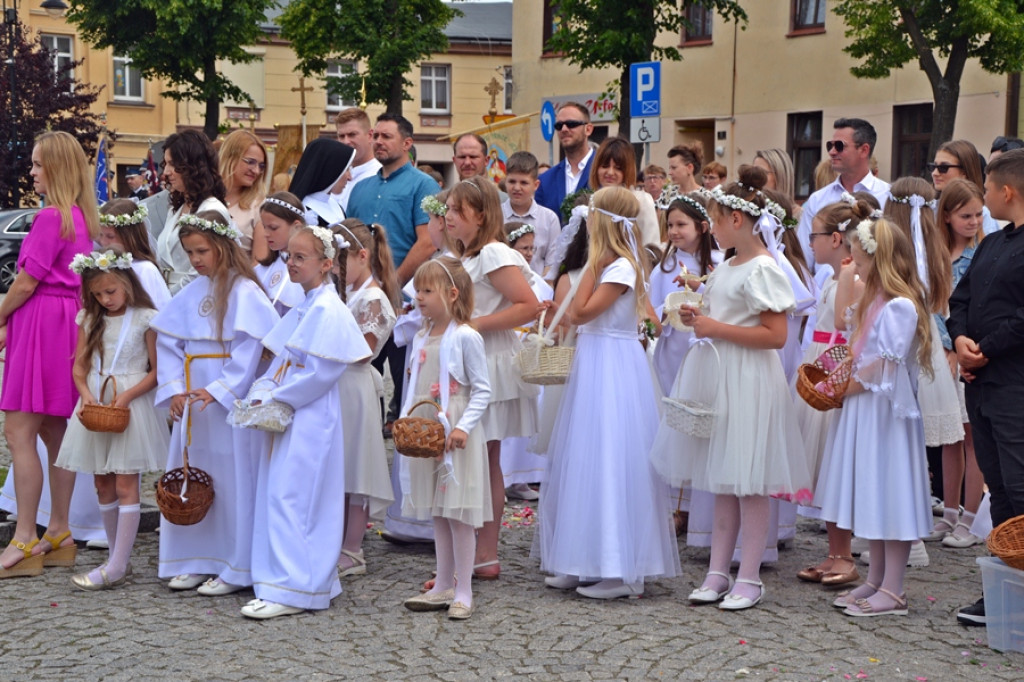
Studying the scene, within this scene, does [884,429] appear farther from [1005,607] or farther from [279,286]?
[279,286]

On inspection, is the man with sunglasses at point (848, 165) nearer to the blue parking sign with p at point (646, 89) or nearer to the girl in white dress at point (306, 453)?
the girl in white dress at point (306, 453)

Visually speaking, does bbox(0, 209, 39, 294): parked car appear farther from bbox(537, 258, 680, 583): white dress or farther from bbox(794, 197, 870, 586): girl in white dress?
bbox(537, 258, 680, 583): white dress

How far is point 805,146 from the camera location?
31078 mm

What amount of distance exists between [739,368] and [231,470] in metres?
2.46

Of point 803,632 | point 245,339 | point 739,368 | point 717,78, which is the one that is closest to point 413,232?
point 245,339

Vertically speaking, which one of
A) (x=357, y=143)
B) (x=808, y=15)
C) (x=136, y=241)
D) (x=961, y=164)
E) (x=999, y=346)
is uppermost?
(x=808, y=15)

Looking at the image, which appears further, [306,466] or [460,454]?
[306,466]

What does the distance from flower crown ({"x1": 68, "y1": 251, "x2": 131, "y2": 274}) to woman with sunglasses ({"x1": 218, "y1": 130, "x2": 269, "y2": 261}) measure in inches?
49.5

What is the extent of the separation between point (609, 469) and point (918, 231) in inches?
84.7

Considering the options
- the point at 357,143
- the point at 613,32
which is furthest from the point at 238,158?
the point at 613,32

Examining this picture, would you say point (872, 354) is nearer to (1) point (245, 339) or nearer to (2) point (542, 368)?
(2) point (542, 368)

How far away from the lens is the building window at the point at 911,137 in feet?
92.2

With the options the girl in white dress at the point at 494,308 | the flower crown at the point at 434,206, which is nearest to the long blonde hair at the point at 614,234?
the girl in white dress at the point at 494,308

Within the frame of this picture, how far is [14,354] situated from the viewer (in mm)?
7016
